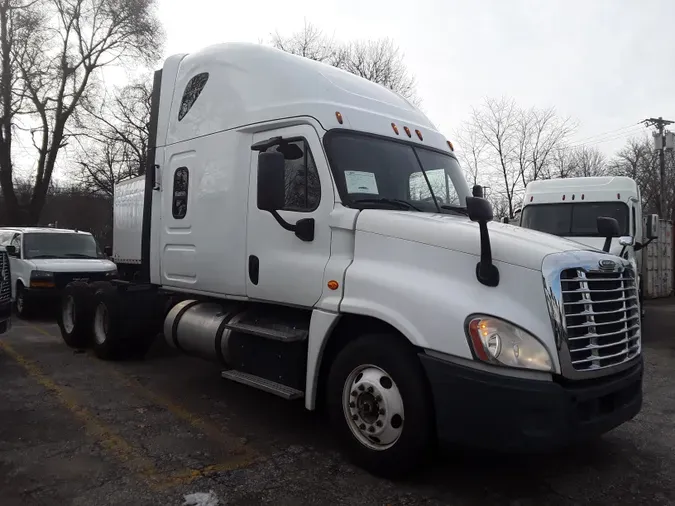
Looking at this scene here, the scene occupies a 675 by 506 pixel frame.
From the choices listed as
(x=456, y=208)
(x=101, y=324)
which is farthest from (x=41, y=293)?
(x=456, y=208)

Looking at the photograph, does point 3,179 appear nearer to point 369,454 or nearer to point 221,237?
point 221,237

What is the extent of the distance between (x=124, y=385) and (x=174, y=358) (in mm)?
1422

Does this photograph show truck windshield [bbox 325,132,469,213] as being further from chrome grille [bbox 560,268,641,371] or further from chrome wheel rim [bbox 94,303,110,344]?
chrome wheel rim [bbox 94,303,110,344]

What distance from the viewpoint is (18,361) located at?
7332 millimetres

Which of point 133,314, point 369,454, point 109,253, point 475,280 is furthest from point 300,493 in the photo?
point 109,253

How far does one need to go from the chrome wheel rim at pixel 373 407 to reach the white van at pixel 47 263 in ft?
26.7

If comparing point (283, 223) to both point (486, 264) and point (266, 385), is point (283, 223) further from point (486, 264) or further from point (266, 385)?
point (486, 264)

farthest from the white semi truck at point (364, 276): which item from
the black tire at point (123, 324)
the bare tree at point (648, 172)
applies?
the bare tree at point (648, 172)

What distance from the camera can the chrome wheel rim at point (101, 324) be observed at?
24.0 feet

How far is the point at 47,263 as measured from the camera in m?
11.3

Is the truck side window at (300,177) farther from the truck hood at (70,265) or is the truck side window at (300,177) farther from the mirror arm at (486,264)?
the truck hood at (70,265)

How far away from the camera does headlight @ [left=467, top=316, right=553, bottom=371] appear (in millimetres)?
3340

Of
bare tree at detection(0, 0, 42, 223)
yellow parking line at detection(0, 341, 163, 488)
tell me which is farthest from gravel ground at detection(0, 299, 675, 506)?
bare tree at detection(0, 0, 42, 223)

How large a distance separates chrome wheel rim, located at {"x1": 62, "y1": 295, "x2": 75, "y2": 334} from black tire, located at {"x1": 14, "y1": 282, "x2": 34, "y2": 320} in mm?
3294
